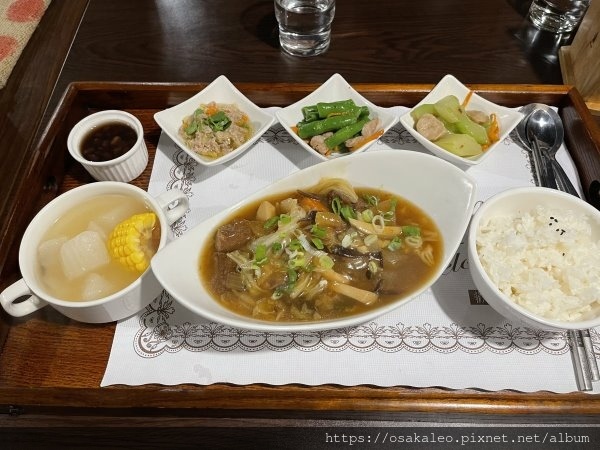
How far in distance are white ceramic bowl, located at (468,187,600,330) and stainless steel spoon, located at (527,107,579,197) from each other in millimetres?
409

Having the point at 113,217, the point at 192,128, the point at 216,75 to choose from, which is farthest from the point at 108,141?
the point at 216,75

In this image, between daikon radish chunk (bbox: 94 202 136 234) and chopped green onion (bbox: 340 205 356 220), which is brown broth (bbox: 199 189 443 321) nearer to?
chopped green onion (bbox: 340 205 356 220)

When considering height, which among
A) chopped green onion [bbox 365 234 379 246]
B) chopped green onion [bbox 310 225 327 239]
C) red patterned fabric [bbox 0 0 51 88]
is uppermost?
chopped green onion [bbox 310 225 327 239]

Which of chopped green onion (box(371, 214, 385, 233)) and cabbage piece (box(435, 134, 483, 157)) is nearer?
chopped green onion (box(371, 214, 385, 233))

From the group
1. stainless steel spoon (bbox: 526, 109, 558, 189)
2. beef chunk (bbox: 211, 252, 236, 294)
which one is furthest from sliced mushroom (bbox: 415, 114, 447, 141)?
beef chunk (bbox: 211, 252, 236, 294)

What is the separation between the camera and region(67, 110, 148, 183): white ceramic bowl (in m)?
2.30

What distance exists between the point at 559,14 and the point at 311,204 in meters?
2.57

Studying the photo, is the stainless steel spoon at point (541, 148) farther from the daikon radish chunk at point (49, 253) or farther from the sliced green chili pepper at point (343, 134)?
the daikon radish chunk at point (49, 253)

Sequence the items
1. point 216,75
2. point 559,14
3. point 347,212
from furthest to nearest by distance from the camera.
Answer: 1. point 559,14
2. point 216,75
3. point 347,212

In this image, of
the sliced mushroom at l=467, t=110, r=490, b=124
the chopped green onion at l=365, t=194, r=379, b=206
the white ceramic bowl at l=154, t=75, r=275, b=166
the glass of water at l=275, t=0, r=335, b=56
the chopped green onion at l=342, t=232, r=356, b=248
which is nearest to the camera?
the chopped green onion at l=342, t=232, r=356, b=248

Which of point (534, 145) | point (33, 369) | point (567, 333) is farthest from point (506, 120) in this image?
point (33, 369)

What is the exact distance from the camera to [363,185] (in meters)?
2.22

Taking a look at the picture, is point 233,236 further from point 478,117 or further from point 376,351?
point 478,117

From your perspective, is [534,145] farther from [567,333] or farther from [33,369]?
[33,369]
